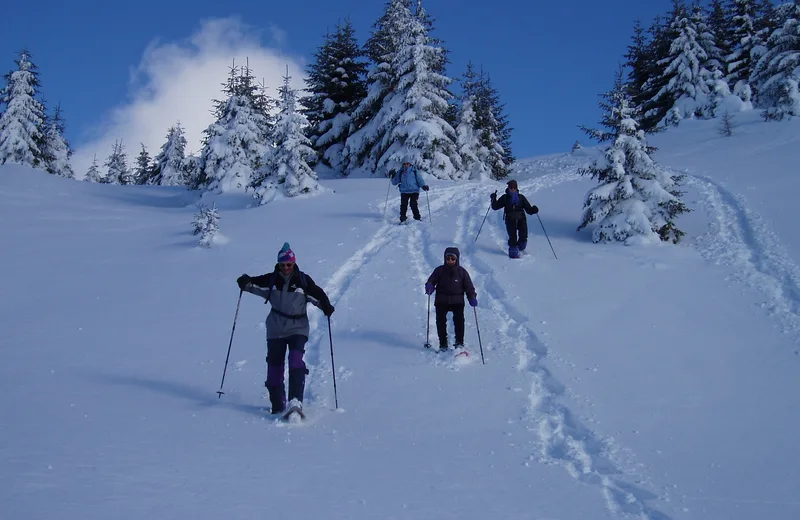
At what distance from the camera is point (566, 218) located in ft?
53.2

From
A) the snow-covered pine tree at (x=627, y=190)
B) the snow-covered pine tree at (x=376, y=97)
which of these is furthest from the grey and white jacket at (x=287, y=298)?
→ the snow-covered pine tree at (x=376, y=97)

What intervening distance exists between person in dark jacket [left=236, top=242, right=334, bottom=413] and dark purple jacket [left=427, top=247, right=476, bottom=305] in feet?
7.62

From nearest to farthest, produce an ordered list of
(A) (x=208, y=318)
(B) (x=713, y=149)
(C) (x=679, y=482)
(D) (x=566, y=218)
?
(C) (x=679, y=482) → (A) (x=208, y=318) → (D) (x=566, y=218) → (B) (x=713, y=149)

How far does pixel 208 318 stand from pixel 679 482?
778cm

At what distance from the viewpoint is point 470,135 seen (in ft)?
115

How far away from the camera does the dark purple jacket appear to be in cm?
830

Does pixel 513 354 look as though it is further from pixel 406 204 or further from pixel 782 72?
pixel 782 72

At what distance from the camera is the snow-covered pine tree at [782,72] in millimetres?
26391

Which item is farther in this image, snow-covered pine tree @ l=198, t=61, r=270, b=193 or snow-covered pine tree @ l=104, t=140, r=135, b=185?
snow-covered pine tree @ l=104, t=140, r=135, b=185

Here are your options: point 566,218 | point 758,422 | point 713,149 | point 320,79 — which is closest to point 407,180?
point 566,218

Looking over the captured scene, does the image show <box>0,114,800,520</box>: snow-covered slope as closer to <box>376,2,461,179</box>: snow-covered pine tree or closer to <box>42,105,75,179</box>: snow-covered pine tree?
<box>376,2,461,179</box>: snow-covered pine tree

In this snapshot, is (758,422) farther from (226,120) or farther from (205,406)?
(226,120)

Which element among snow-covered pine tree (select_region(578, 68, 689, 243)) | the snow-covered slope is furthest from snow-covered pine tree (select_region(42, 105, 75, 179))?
snow-covered pine tree (select_region(578, 68, 689, 243))

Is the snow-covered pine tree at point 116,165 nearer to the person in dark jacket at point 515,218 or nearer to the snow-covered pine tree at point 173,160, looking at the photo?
the snow-covered pine tree at point 173,160
